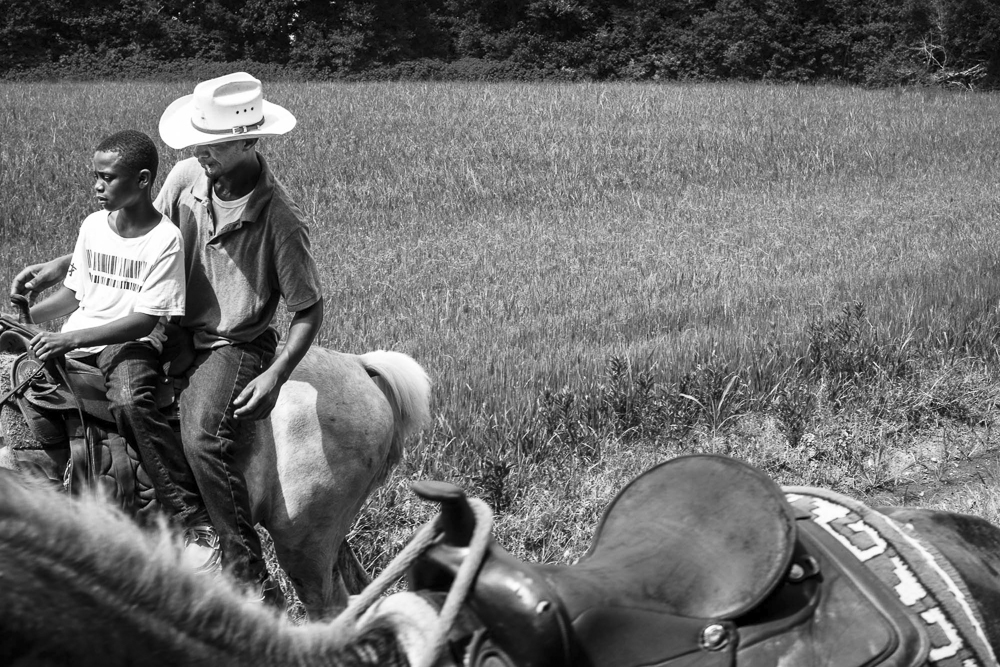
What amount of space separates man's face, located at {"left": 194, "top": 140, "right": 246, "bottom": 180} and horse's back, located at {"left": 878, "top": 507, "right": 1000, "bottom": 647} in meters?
2.33

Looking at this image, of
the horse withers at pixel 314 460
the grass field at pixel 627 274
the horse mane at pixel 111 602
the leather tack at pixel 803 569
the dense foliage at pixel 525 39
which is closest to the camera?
the horse mane at pixel 111 602

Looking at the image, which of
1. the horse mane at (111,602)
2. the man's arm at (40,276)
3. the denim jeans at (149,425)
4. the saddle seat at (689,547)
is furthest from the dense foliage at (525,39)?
the horse mane at (111,602)

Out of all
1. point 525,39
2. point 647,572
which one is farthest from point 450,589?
point 525,39

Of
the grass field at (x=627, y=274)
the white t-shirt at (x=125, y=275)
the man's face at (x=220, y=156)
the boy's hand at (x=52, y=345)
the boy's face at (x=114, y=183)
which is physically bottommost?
the grass field at (x=627, y=274)

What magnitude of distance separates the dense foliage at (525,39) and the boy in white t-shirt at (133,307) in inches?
1490

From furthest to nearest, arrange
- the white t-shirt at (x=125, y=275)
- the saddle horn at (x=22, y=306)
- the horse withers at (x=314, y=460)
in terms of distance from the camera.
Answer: the saddle horn at (x=22, y=306) → the horse withers at (x=314, y=460) → the white t-shirt at (x=125, y=275)

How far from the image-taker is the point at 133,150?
135 inches

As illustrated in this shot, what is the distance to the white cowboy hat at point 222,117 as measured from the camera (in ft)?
11.1

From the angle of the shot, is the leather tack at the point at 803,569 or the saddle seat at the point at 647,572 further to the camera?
the leather tack at the point at 803,569

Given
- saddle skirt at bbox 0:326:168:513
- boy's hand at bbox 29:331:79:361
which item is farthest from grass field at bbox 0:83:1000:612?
boy's hand at bbox 29:331:79:361

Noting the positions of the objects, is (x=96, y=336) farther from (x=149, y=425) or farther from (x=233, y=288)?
(x=233, y=288)

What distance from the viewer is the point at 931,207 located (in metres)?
13.5

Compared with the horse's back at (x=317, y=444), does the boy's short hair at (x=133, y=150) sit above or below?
above

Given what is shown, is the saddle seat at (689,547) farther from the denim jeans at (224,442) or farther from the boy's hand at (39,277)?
the boy's hand at (39,277)
